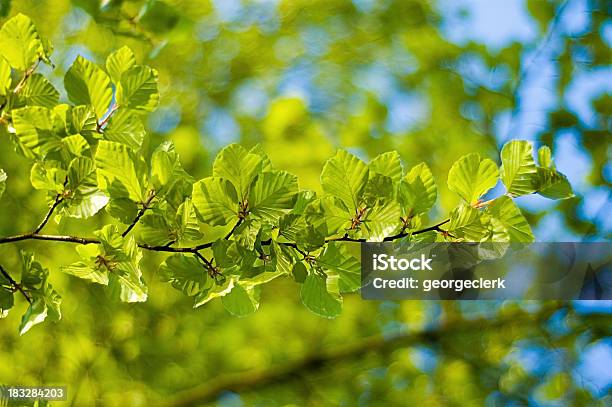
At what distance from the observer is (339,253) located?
0.46 meters

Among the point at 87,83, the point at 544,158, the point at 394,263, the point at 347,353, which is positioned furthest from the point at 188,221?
the point at 347,353

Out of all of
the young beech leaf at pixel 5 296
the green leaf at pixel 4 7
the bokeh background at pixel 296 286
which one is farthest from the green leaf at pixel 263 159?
the bokeh background at pixel 296 286

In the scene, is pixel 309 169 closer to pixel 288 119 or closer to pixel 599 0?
pixel 288 119

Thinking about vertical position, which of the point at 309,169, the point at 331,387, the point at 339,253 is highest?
the point at 339,253

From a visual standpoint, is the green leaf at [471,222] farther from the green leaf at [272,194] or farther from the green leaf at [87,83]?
the green leaf at [87,83]

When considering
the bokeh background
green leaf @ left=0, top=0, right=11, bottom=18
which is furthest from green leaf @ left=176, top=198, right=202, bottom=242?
the bokeh background

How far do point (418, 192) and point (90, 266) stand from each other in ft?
0.75

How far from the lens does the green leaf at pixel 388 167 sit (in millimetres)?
460

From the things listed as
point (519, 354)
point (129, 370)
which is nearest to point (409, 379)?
point (519, 354)

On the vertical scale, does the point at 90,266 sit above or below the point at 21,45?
below

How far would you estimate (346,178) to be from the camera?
0.44m

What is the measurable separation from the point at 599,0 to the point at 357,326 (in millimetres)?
1214

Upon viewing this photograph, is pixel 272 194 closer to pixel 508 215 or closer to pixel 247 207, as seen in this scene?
pixel 247 207

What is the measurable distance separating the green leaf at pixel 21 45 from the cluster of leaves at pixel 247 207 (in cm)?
5
